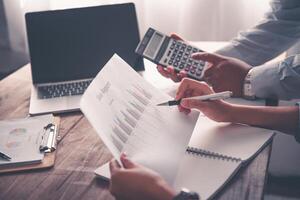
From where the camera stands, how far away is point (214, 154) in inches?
28.9

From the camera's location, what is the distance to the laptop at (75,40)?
112 centimetres

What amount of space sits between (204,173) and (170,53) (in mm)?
464

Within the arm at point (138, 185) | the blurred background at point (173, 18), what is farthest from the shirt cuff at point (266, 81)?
the blurred background at point (173, 18)

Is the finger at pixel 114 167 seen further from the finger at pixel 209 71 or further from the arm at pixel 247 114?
the finger at pixel 209 71

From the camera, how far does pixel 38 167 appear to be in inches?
29.5

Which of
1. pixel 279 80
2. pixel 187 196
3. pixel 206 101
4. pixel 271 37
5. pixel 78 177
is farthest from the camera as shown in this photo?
pixel 271 37

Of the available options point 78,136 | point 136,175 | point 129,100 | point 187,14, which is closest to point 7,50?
point 187,14

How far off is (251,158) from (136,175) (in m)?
0.22

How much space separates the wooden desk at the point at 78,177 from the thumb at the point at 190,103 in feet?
0.49

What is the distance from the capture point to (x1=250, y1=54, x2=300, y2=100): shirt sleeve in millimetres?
957

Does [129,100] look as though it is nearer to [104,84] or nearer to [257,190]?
[104,84]

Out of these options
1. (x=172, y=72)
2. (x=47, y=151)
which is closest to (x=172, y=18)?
(x=172, y=72)

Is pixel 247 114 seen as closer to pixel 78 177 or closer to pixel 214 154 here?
pixel 214 154

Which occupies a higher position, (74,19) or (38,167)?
(74,19)
